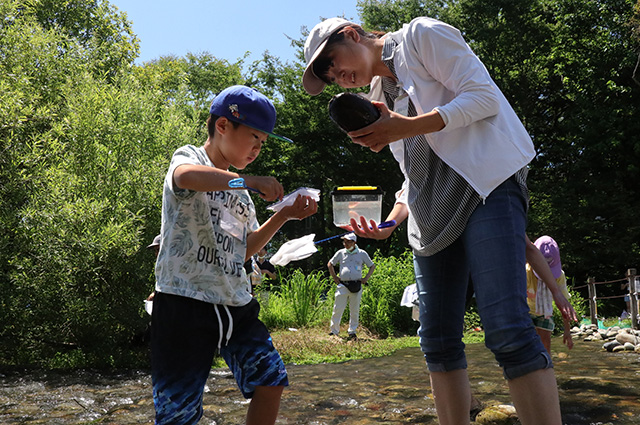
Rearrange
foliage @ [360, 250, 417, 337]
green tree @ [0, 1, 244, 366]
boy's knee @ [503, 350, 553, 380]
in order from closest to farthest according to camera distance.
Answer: boy's knee @ [503, 350, 553, 380] < green tree @ [0, 1, 244, 366] < foliage @ [360, 250, 417, 337]

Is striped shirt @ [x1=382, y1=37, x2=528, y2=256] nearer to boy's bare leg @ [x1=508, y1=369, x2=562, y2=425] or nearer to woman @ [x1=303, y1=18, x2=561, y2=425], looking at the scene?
woman @ [x1=303, y1=18, x2=561, y2=425]

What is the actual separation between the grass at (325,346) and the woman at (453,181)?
6199 millimetres

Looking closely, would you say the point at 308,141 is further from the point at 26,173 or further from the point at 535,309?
the point at 535,309

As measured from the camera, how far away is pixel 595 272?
67.5ft

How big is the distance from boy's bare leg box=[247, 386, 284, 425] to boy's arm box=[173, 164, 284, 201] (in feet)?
2.59

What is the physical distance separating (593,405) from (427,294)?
2919 millimetres

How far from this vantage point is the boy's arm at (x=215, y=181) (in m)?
2.04

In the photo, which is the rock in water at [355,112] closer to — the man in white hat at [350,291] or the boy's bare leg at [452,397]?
the boy's bare leg at [452,397]

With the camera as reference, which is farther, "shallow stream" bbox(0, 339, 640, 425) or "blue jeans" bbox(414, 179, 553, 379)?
"shallow stream" bbox(0, 339, 640, 425)

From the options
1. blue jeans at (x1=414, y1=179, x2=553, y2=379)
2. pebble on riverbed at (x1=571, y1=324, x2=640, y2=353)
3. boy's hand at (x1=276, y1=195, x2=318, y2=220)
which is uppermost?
boy's hand at (x1=276, y1=195, x2=318, y2=220)

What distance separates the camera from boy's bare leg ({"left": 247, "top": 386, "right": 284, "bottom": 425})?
2.29m

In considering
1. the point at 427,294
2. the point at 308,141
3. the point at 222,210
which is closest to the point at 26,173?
the point at 222,210

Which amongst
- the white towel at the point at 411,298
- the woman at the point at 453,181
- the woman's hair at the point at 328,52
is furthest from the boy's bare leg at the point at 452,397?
the white towel at the point at 411,298

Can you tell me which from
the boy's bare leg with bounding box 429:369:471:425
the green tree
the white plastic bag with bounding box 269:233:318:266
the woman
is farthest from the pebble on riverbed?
the white plastic bag with bounding box 269:233:318:266
